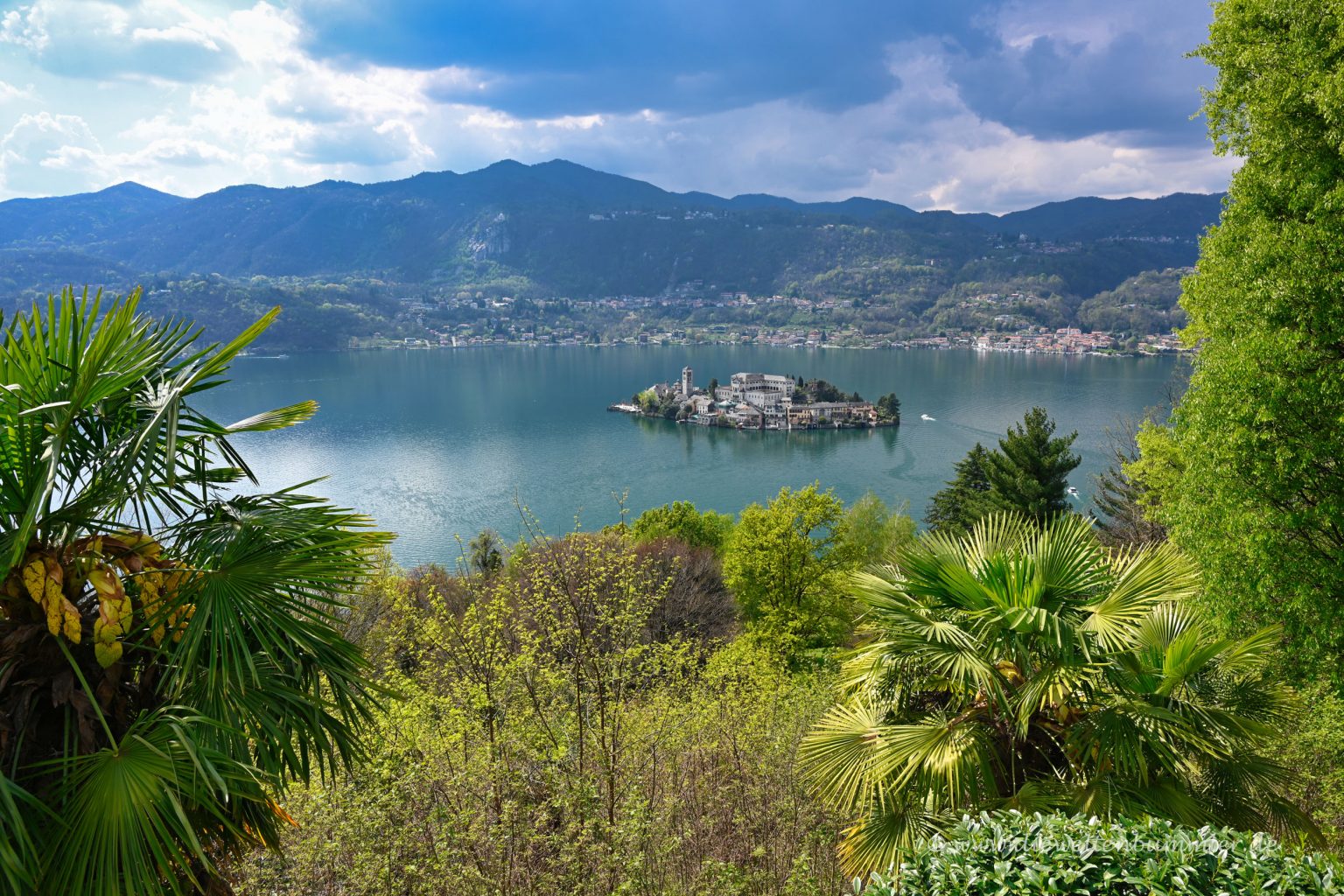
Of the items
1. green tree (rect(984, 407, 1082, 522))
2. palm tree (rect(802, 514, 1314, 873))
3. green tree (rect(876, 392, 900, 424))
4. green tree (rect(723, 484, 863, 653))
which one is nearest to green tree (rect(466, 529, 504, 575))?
green tree (rect(723, 484, 863, 653))

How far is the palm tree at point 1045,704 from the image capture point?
3.45 m

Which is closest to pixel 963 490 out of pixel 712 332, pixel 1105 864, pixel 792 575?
pixel 792 575

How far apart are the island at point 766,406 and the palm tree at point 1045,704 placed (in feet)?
208

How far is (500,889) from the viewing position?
438 cm

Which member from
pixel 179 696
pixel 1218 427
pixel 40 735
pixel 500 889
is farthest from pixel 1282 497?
pixel 40 735

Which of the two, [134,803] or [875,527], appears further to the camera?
[875,527]

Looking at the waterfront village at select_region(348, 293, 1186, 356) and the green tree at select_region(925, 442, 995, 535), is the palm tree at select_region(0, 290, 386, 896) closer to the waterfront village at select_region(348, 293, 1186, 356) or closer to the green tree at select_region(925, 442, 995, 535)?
the green tree at select_region(925, 442, 995, 535)

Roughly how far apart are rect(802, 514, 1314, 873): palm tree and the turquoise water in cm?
2282

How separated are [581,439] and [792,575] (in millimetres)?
43434

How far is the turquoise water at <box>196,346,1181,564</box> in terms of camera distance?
42312 mm

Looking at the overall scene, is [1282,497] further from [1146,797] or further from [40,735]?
[40,735]

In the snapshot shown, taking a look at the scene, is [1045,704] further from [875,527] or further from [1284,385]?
[875,527]

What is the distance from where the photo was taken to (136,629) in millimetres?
2445

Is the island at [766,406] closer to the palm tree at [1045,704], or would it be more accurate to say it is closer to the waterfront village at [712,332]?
the palm tree at [1045,704]
